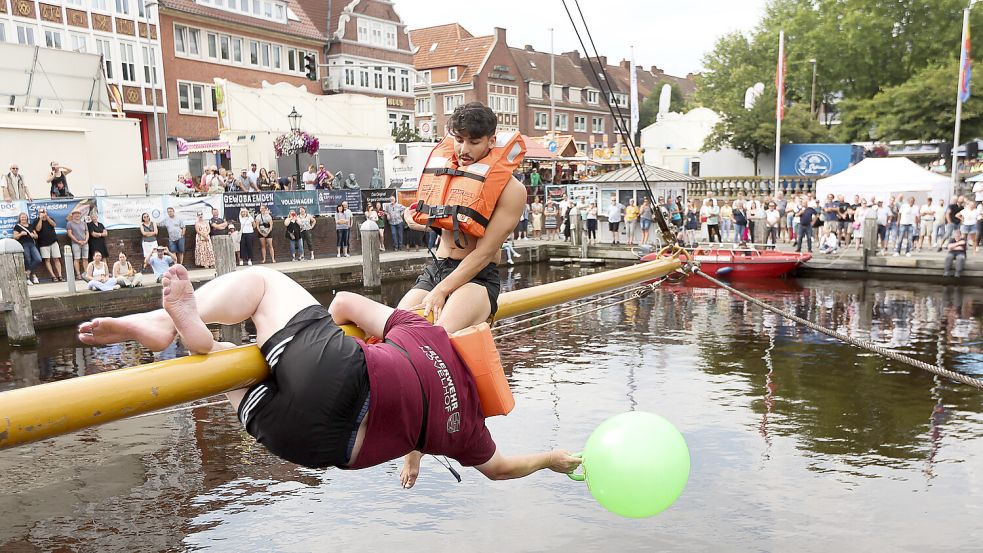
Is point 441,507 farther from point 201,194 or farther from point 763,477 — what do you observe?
point 201,194

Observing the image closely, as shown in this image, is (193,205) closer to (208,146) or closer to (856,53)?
(208,146)

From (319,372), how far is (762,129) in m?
50.2

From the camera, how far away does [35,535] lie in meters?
7.96

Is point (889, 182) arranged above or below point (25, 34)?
below

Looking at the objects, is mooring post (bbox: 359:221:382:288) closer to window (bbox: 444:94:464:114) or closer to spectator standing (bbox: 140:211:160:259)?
spectator standing (bbox: 140:211:160:259)

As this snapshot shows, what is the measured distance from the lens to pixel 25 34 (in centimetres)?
3469

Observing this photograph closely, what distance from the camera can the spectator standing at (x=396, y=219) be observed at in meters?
28.6

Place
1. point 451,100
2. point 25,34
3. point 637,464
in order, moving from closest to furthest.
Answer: point 637,464
point 25,34
point 451,100

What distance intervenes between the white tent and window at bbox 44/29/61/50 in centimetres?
3439

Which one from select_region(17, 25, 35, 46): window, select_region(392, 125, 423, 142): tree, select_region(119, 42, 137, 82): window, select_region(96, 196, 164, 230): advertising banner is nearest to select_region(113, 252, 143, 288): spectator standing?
select_region(96, 196, 164, 230): advertising banner

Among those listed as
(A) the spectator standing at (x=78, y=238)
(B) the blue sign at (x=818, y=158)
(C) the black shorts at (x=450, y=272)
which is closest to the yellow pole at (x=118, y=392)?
(C) the black shorts at (x=450, y=272)

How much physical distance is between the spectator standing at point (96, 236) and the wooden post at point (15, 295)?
3.81 m

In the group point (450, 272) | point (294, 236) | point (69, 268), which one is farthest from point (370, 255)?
point (450, 272)

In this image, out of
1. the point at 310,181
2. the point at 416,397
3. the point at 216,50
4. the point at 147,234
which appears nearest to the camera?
the point at 416,397
